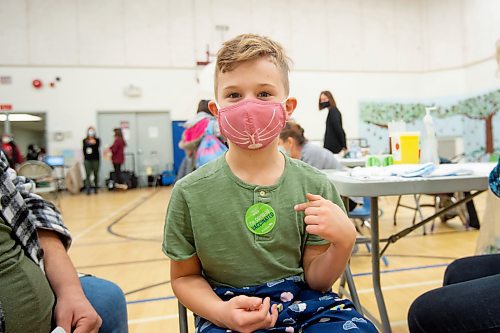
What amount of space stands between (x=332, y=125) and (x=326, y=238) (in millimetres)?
3816

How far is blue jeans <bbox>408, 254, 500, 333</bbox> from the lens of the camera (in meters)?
0.74

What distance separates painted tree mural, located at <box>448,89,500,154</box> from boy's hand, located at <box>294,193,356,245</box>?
33.0 ft

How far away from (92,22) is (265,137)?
979 cm

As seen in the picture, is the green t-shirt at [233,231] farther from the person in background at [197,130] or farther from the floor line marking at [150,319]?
the person in background at [197,130]

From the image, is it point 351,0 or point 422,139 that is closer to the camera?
point 422,139

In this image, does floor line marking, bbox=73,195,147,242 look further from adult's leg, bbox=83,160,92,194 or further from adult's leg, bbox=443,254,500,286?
adult's leg, bbox=443,254,500,286

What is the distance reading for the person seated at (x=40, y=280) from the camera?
25.4 inches

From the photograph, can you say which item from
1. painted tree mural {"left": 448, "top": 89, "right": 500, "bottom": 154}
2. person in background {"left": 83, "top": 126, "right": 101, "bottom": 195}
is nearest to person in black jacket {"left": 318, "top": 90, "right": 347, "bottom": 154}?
person in background {"left": 83, "top": 126, "right": 101, "bottom": 195}

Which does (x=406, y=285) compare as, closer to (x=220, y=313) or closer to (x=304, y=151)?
(x=304, y=151)

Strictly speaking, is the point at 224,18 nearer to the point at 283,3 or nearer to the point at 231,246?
the point at 283,3

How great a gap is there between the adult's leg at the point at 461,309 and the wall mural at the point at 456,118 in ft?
29.1

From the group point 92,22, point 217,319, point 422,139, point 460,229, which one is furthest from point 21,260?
point 92,22

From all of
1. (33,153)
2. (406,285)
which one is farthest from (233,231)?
(33,153)

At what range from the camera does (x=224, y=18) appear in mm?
9484
